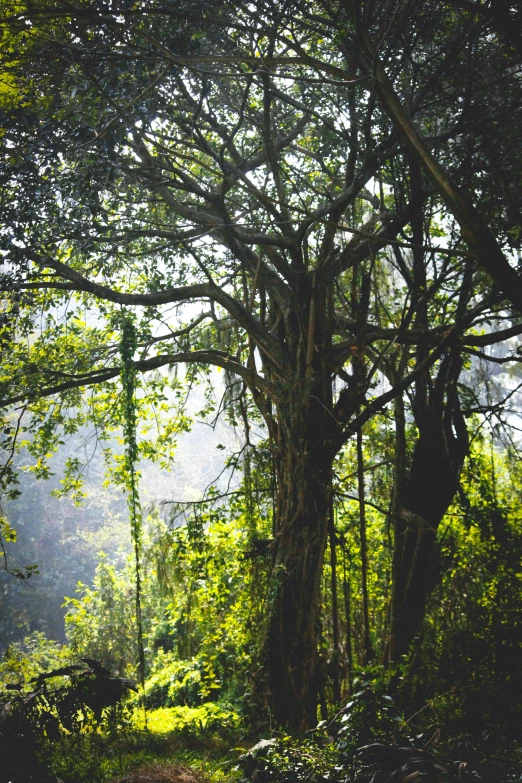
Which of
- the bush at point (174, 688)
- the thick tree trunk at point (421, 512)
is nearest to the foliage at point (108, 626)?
the bush at point (174, 688)

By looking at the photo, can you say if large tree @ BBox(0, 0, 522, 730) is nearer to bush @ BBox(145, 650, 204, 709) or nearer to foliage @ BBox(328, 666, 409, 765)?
foliage @ BBox(328, 666, 409, 765)

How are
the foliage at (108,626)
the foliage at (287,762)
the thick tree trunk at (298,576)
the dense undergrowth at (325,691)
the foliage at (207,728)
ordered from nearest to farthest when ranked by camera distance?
1. the foliage at (287,762)
2. the dense undergrowth at (325,691)
3. the thick tree trunk at (298,576)
4. the foliage at (207,728)
5. the foliage at (108,626)

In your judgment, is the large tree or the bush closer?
the large tree

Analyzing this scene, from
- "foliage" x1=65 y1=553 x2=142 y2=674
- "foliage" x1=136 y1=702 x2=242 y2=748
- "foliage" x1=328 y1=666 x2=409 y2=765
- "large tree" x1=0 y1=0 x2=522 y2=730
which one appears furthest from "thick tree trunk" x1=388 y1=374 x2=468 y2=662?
"foliage" x1=65 y1=553 x2=142 y2=674

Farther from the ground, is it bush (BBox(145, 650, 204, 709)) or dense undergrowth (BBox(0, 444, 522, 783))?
dense undergrowth (BBox(0, 444, 522, 783))

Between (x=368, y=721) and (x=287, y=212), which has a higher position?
(x=287, y=212)

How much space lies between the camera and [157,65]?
3.37 meters

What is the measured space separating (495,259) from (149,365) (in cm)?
270

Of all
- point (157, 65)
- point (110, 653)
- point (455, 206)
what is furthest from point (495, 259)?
point (110, 653)

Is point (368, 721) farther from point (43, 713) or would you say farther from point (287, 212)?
point (287, 212)

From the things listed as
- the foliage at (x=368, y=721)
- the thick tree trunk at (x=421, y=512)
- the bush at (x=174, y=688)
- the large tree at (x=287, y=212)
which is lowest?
the bush at (x=174, y=688)

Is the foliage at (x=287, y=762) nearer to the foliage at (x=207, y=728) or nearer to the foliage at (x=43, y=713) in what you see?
the foliage at (x=43, y=713)

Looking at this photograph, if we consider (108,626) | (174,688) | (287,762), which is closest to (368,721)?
(287,762)

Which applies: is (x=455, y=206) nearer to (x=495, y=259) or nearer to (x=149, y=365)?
(x=495, y=259)
